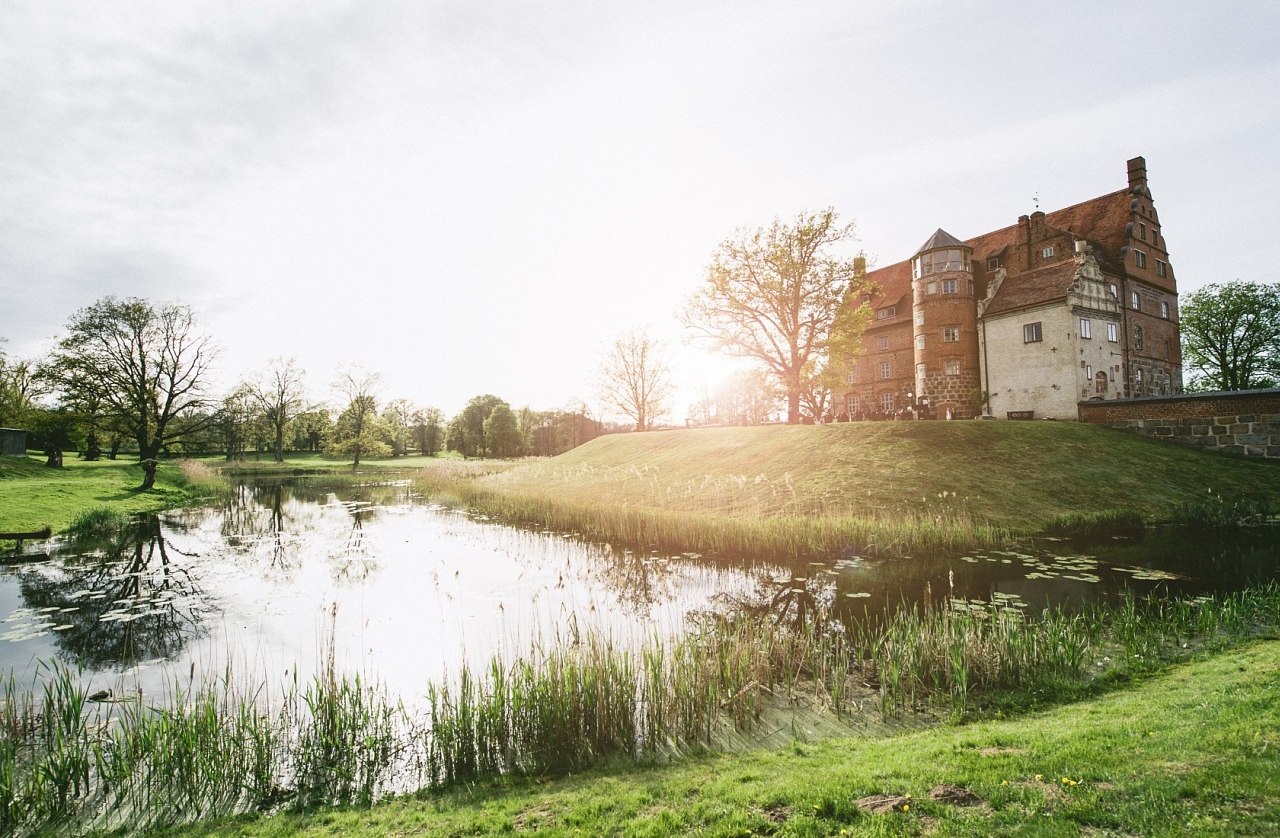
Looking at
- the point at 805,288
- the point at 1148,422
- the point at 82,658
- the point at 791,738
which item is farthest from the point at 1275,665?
the point at 805,288

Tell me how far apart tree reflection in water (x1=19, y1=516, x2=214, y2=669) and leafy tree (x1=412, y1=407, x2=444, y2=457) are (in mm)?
83488

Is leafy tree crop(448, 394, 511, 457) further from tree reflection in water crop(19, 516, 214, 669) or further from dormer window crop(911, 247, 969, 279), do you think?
tree reflection in water crop(19, 516, 214, 669)

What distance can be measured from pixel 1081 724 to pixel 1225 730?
3.12ft

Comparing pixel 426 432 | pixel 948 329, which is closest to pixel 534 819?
pixel 948 329

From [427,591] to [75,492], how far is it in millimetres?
23739

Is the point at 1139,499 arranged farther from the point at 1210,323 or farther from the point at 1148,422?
the point at 1210,323

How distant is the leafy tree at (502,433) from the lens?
75.6 meters

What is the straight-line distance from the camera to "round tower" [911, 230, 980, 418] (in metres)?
35.1

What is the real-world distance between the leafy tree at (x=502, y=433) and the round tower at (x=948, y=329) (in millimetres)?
53520

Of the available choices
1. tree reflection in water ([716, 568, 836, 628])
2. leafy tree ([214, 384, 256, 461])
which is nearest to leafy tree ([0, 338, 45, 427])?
leafy tree ([214, 384, 256, 461])

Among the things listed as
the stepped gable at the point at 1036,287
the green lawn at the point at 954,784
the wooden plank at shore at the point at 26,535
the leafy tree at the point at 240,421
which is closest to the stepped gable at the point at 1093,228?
the stepped gable at the point at 1036,287

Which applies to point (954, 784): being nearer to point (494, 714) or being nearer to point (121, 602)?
point (494, 714)

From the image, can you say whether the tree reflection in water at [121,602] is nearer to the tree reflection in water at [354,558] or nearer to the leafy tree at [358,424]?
→ the tree reflection in water at [354,558]

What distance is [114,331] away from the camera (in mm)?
34219
